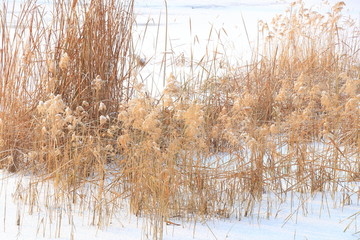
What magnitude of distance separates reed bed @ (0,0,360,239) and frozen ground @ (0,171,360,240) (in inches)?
1.8

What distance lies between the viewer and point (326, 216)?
2.20 metres

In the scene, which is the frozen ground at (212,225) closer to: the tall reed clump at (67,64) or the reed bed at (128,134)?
the reed bed at (128,134)

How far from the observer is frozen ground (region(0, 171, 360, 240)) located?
6.42 feet

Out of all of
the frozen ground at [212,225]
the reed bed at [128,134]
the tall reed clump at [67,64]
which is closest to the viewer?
the frozen ground at [212,225]

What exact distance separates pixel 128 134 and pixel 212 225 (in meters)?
0.51

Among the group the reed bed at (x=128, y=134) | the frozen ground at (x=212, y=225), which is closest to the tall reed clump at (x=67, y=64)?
the reed bed at (x=128, y=134)

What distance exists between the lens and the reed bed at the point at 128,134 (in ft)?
6.81

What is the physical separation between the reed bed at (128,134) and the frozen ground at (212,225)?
0.05 meters

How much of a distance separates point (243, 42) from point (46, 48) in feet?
18.3

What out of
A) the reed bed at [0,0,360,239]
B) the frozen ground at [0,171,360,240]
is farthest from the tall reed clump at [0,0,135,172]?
the frozen ground at [0,171,360,240]

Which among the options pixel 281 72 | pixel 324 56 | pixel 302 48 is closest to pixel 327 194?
pixel 281 72

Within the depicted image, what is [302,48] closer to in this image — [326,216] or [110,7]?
[110,7]

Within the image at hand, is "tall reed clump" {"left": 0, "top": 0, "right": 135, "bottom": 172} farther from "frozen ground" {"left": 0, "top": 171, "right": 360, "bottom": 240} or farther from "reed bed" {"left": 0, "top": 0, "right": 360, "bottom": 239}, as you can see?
"frozen ground" {"left": 0, "top": 171, "right": 360, "bottom": 240}

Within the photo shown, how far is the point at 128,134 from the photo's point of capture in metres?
2.07
